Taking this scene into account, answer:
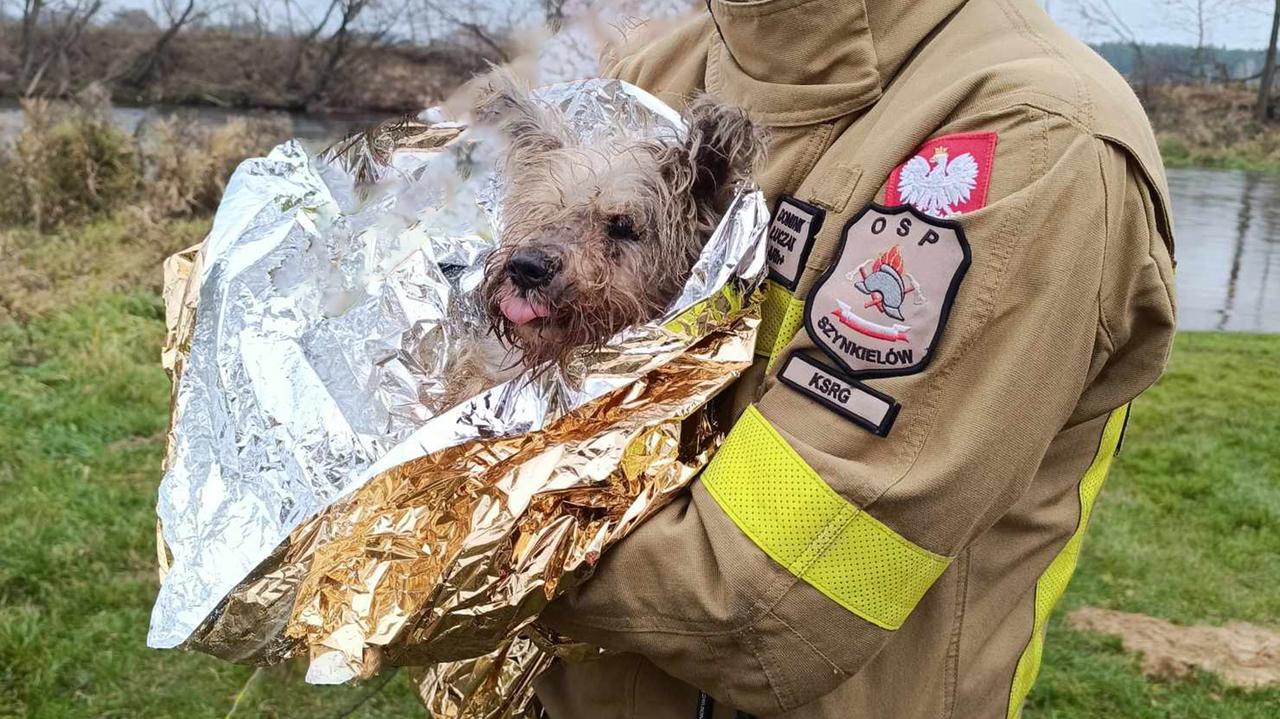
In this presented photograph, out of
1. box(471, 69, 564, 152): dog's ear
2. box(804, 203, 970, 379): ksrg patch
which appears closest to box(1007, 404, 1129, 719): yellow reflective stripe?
box(804, 203, 970, 379): ksrg patch

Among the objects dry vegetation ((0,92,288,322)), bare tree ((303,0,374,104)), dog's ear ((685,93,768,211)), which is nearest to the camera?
dog's ear ((685,93,768,211))

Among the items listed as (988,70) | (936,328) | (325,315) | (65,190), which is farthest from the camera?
(65,190)

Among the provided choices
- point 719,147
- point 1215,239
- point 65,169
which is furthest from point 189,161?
point 1215,239

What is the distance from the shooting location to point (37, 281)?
7.95m

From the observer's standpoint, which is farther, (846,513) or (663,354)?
(663,354)

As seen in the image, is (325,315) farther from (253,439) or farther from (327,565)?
(327,565)

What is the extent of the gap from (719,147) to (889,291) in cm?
56

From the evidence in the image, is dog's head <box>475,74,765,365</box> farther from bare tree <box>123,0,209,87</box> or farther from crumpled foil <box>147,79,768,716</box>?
bare tree <box>123,0,209,87</box>

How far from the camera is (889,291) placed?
60.1 inches

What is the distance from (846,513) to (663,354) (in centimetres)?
45

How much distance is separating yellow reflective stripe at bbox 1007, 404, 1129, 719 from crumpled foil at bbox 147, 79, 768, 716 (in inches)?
25.1

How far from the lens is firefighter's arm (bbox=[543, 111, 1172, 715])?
57.5 inches

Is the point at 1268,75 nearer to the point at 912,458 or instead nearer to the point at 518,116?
the point at 518,116

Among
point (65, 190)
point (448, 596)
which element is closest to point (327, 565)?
point (448, 596)
